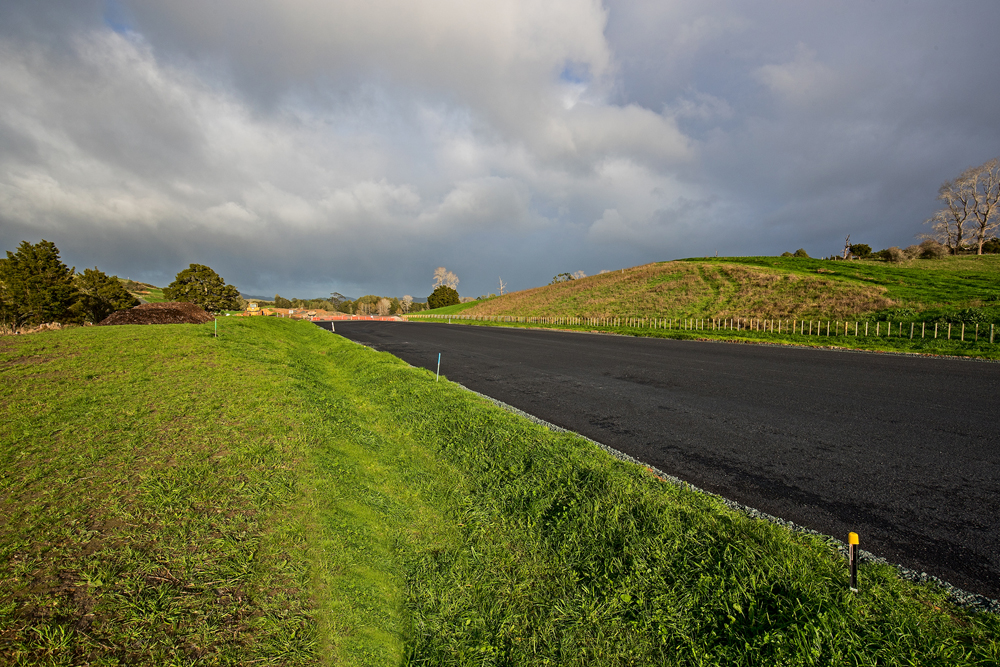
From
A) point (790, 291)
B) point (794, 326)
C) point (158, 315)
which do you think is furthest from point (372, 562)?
point (790, 291)

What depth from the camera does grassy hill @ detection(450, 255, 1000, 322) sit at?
26578 millimetres

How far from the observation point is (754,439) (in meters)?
6.07

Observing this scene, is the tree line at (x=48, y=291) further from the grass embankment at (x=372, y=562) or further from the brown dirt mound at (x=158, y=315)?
the grass embankment at (x=372, y=562)

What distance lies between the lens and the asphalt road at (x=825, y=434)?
3755 mm

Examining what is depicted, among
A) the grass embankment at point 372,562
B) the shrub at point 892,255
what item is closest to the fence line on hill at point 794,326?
the grass embankment at point 372,562

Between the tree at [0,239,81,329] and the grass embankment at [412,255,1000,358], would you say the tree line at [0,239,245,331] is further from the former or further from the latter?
the grass embankment at [412,255,1000,358]

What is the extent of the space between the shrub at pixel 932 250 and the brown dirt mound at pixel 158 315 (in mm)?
73373

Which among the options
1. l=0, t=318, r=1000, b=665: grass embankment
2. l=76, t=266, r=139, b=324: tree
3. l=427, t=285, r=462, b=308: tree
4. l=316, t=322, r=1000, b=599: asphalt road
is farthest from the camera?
l=427, t=285, r=462, b=308: tree

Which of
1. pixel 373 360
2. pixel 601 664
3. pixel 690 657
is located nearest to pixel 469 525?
pixel 601 664

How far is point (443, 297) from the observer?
9950cm

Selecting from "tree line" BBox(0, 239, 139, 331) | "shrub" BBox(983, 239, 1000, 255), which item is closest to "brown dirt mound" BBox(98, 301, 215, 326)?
"tree line" BBox(0, 239, 139, 331)

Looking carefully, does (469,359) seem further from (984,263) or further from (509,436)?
(984,263)

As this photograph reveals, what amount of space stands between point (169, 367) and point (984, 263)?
6090 cm

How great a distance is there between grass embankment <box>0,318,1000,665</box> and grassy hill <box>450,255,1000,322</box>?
27128mm
